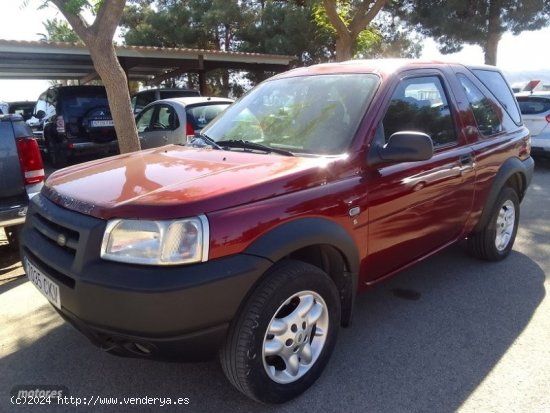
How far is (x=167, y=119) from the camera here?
8.20 metres

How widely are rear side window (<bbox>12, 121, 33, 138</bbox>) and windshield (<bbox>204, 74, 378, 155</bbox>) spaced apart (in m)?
2.00

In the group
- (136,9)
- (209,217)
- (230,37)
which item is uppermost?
(136,9)

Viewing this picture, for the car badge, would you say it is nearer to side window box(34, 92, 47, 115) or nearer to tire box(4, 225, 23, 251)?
tire box(4, 225, 23, 251)

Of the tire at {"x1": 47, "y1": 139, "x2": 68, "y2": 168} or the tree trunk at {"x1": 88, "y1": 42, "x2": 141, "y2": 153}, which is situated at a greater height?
the tree trunk at {"x1": 88, "y1": 42, "x2": 141, "y2": 153}

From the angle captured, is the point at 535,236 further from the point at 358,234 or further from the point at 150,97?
the point at 150,97

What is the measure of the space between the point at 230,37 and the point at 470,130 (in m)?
20.6

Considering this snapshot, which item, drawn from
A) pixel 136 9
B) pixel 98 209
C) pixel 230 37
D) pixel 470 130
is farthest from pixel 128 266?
pixel 136 9

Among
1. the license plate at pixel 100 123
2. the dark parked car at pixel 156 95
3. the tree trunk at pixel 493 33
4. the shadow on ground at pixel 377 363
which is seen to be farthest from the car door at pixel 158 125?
the tree trunk at pixel 493 33

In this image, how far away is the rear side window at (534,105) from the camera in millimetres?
9234

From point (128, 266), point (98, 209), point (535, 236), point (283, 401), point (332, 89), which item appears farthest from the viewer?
point (535, 236)

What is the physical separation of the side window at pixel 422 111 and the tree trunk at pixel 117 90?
13.0ft

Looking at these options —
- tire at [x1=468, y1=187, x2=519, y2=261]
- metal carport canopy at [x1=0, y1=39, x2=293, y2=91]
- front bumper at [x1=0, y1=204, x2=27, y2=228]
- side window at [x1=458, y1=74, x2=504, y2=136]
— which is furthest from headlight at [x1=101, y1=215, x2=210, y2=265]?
metal carport canopy at [x1=0, y1=39, x2=293, y2=91]

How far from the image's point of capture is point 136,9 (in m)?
24.3

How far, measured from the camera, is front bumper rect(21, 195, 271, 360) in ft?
6.51
